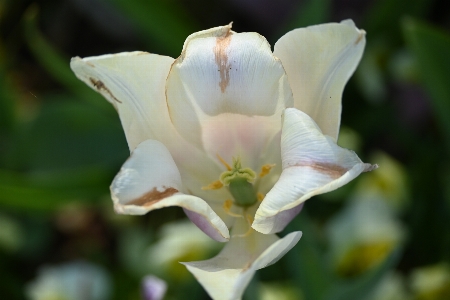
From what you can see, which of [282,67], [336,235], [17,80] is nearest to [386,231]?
[336,235]

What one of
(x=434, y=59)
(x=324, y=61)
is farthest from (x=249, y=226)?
(x=434, y=59)

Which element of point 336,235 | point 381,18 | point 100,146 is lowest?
point 336,235

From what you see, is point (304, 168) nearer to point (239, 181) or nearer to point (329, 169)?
point (329, 169)

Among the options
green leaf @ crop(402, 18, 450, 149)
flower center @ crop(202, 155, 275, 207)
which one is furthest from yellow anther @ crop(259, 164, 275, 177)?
green leaf @ crop(402, 18, 450, 149)

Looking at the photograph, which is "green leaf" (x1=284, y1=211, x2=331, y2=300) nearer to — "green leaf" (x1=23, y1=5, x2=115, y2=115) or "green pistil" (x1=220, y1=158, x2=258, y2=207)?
"green pistil" (x1=220, y1=158, x2=258, y2=207)

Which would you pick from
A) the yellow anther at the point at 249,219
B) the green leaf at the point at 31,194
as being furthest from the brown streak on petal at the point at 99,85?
the green leaf at the point at 31,194

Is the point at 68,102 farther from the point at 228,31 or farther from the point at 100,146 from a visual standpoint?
the point at 228,31

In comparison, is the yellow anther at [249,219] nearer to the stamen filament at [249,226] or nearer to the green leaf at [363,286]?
the stamen filament at [249,226]
